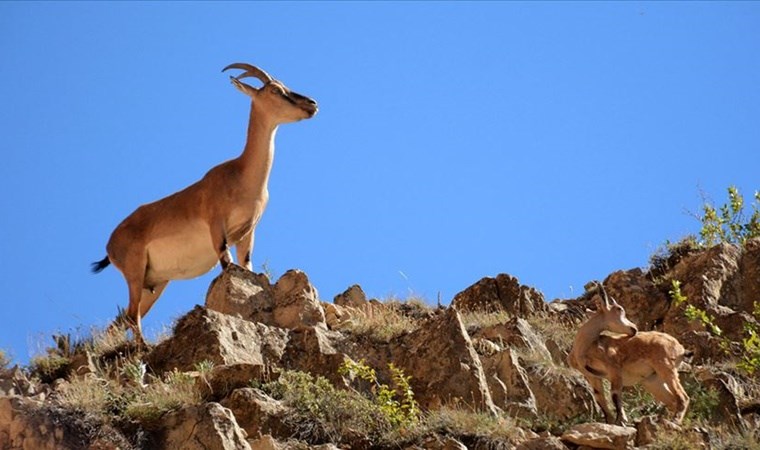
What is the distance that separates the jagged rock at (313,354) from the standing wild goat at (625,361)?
2407mm

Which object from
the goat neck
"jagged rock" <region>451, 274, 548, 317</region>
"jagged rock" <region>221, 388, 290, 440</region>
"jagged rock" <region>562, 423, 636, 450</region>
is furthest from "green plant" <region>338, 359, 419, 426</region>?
the goat neck

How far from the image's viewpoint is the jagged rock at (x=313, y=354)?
53.2 feet

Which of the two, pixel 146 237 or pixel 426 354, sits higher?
pixel 146 237

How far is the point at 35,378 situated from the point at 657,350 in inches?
260

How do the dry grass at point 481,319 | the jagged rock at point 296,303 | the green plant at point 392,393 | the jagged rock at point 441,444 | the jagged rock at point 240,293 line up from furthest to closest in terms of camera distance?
the dry grass at point 481,319 → the jagged rock at point 240,293 → the jagged rock at point 296,303 → the green plant at point 392,393 → the jagged rock at point 441,444

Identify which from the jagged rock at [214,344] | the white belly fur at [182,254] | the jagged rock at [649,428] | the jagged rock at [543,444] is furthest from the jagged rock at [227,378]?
the white belly fur at [182,254]

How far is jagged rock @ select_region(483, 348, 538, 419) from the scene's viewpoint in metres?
15.9

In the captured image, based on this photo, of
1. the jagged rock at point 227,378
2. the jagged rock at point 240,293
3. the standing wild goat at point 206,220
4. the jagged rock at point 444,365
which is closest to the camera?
the jagged rock at point 227,378

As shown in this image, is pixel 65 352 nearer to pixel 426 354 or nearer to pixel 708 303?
pixel 426 354

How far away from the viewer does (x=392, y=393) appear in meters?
15.3

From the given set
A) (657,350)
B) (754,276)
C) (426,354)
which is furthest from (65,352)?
(754,276)

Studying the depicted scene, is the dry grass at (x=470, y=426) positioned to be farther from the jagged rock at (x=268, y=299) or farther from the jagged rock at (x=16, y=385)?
the jagged rock at (x=16, y=385)

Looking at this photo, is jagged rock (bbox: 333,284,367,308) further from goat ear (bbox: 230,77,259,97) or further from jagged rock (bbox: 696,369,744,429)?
jagged rock (bbox: 696,369,744,429)

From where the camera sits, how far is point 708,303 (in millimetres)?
18625
